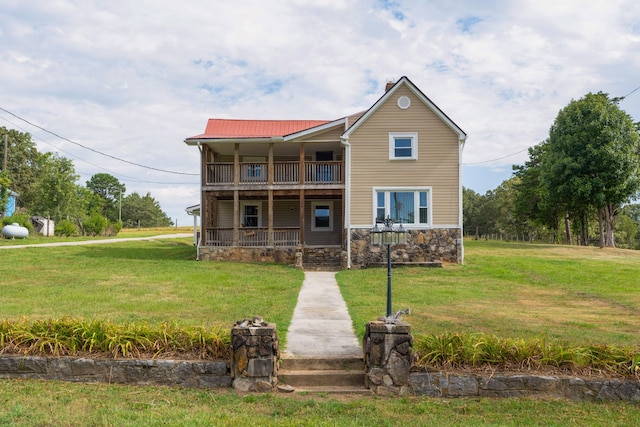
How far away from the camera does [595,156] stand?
27.7 metres

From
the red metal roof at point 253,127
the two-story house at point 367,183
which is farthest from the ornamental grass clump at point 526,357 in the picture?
the red metal roof at point 253,127

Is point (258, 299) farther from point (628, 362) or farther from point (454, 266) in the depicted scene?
point (454, 266)

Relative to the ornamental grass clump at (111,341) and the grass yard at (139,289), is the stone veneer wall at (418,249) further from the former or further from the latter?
the ornamental grass clump at (111,341)

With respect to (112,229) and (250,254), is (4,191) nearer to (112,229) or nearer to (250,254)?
(112,229)

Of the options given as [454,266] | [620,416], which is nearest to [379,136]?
[454,266]

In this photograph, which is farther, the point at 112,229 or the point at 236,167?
the point at 112,229

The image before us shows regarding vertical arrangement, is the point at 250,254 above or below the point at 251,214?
below

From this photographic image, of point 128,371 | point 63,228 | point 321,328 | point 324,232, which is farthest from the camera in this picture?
point 63,228

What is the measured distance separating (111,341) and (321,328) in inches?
143

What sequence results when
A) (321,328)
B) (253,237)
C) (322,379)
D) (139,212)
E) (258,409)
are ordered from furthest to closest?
1. (139,212)
2. (253,237)
3. (321,328)
4. (322,379)
5. (258,409)

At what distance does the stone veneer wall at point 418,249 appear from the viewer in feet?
64.6

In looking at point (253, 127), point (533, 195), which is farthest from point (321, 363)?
point (533, 195)

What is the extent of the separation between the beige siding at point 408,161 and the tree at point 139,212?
67.9 meters

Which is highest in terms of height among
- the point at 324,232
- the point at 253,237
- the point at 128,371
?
the point at 324,232
